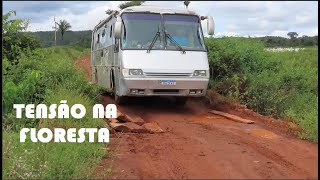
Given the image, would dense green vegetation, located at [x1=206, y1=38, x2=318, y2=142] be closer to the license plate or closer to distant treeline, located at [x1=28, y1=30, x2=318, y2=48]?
the license plate

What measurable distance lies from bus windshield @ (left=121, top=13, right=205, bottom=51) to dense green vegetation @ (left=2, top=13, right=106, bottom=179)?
1.72 metres

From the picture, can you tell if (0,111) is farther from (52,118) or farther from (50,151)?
(50,151)

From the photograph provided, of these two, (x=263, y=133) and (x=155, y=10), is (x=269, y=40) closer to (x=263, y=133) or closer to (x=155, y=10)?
(x=155, y=10)

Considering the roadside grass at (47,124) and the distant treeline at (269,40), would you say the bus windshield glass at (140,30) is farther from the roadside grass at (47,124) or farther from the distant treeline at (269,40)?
the distant treeline at (269,40)

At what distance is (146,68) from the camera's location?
10844 millimetres

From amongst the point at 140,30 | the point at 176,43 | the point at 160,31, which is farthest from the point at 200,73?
the point at 140,30

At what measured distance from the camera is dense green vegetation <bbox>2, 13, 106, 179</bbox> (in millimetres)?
6016

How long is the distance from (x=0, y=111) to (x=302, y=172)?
5.01 metres

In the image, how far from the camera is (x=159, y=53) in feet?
36.7

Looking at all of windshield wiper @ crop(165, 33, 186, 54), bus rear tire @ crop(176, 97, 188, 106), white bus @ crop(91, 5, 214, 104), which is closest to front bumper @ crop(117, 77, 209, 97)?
white bus @ crop(91, 5, 214, 104)

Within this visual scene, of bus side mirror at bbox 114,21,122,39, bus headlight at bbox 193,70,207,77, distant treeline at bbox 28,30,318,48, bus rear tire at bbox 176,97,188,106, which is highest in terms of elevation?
distant treeline at bbox 28,30,318,48

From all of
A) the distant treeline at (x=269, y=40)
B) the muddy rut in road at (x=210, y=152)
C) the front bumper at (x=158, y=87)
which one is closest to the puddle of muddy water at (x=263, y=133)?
the muddy rut in road at (x=210, y=152)

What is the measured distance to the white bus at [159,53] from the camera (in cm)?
1087

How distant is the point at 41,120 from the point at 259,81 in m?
6.95
